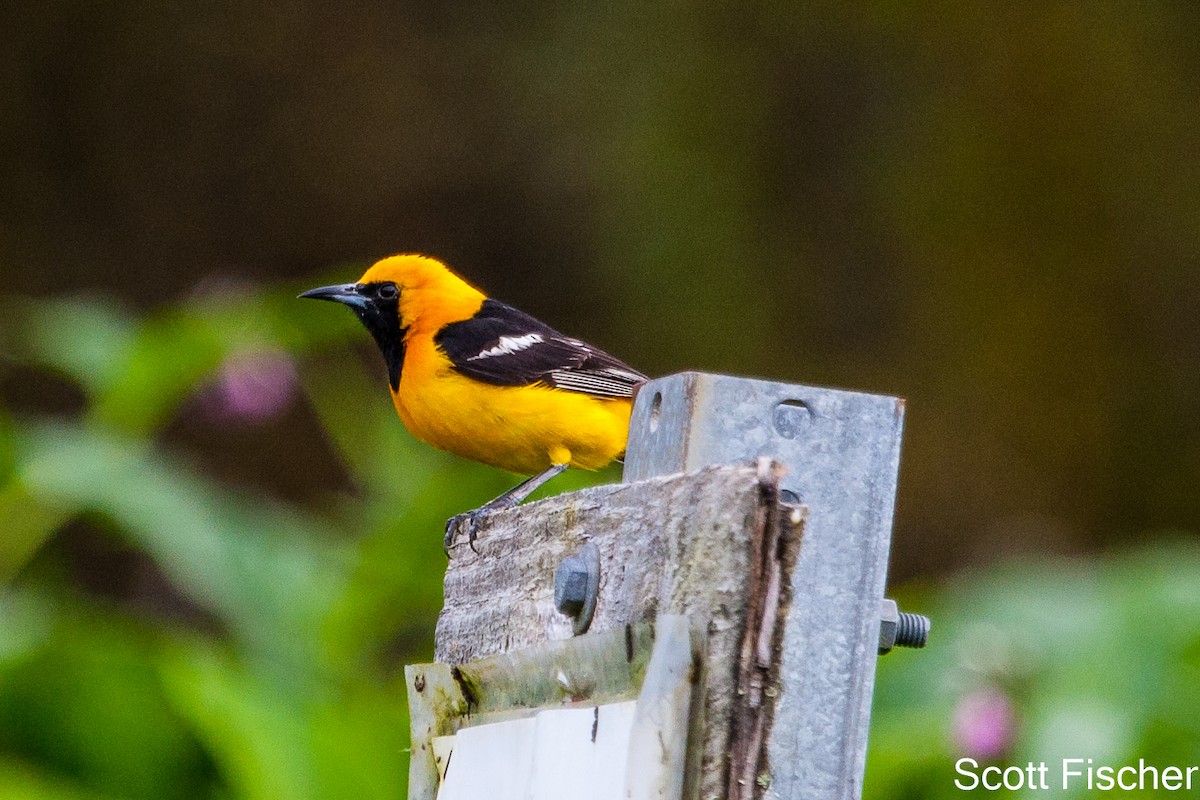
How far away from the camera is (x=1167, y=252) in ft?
26.0

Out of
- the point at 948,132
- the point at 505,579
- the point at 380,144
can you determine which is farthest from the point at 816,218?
the point at 505,579

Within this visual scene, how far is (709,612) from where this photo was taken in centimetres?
147

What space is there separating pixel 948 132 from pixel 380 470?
430cm

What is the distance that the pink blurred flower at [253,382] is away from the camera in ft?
15.9

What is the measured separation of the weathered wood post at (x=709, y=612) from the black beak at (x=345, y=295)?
7.91ft

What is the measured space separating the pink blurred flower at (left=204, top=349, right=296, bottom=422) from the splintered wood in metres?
3.25

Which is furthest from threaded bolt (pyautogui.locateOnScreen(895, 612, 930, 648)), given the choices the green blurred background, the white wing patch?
the green blurred background

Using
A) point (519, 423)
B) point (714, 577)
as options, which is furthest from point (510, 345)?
point (714, 577)

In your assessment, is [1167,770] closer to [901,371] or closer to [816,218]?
[901,371]

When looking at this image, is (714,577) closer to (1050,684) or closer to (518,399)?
(518,399)

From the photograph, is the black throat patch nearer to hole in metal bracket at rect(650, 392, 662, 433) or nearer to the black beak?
the black beak

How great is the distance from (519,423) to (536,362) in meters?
0.18

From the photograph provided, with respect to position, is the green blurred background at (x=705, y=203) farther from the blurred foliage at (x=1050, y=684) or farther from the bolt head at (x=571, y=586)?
the bolt head at (x=571, y=586)

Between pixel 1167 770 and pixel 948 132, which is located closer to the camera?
pixel 1167 770
